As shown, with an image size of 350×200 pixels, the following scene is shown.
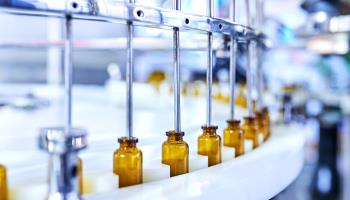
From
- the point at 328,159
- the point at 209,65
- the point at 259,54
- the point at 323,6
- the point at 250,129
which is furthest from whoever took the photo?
the point at 328,159

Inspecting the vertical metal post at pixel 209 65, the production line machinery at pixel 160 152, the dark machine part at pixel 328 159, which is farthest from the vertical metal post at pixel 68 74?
the dark machine part at pixel 328 159

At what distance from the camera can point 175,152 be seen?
2.02 ft

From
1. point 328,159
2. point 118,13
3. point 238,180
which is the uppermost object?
point 118,13

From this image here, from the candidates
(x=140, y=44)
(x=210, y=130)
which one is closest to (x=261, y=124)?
(x=210, y=130)

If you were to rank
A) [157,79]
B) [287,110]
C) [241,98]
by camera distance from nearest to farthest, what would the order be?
[287,110], [241,98], [157,79]

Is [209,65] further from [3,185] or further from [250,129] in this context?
[3,185]

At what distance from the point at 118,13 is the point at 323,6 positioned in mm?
1420

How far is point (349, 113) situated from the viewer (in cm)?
378

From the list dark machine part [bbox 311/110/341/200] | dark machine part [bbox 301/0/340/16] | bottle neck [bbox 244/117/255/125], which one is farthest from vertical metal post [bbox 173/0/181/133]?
dark machine part [bbox 311/110/341/200]

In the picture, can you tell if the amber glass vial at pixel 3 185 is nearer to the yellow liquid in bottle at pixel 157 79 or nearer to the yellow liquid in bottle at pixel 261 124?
the yellow liquid in bottle at pixel 261 124

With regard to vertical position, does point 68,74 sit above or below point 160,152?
above

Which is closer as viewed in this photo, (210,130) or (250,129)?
(210,130)

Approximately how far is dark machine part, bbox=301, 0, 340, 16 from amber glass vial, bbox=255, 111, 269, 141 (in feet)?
2.90

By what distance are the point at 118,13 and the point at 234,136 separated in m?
0.37
